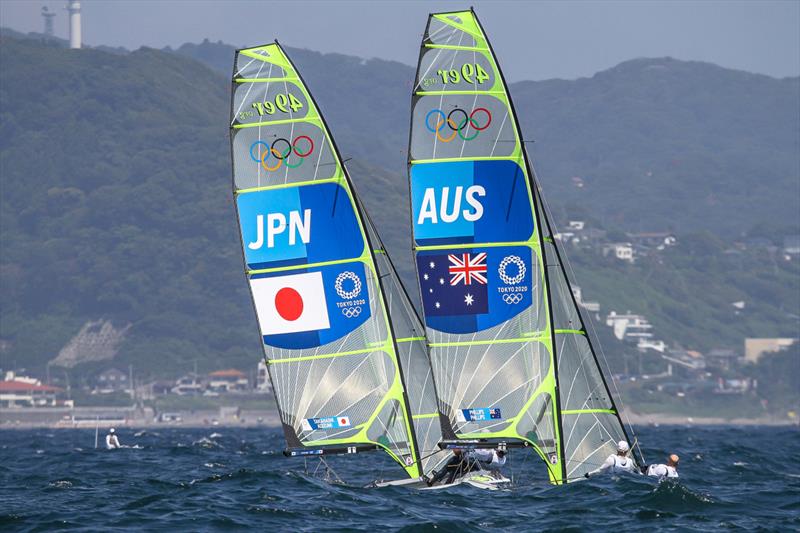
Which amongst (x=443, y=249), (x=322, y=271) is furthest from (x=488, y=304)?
(x=322, y=271)

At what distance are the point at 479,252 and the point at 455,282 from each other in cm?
84

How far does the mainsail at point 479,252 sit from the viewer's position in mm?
33344

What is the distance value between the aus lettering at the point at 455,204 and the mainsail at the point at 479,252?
0.02 metres

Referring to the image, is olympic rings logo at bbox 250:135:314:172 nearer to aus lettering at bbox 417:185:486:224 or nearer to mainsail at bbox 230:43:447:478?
mainsail at bbox 230:43:447:478

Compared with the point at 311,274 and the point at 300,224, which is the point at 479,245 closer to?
the point at 311,274

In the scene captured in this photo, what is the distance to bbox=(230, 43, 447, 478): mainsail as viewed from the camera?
112 feet

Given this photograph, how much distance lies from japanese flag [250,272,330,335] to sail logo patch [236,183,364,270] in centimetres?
41

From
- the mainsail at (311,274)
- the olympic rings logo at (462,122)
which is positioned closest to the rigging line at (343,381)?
the mainsail at (311,274)

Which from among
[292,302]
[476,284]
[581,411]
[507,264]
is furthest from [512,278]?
[292,302]

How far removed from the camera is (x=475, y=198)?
33281mm

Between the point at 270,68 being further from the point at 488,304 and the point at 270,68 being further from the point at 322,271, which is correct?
the point at 488,304

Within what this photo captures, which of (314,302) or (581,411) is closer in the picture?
(314,302)

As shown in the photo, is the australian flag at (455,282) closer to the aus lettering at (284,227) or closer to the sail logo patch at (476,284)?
the sail logo patch at (476,284)

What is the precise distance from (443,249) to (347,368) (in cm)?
354
